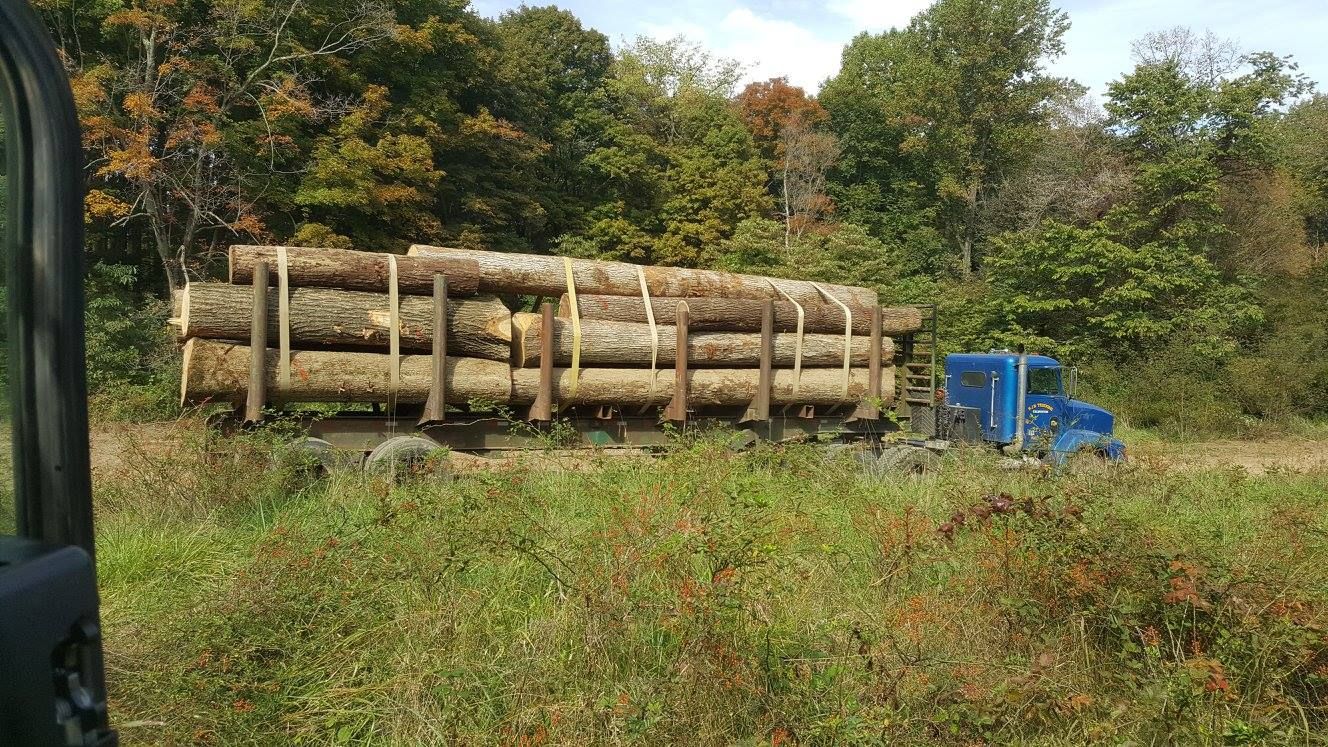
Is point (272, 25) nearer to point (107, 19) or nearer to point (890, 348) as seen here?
point (107, 19)

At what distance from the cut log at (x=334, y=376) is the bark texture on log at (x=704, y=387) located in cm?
42

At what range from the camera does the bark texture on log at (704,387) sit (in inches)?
363

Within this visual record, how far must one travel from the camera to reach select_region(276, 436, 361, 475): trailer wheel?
698 cm

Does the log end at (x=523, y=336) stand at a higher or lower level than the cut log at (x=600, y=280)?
lower

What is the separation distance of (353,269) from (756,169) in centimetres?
3112

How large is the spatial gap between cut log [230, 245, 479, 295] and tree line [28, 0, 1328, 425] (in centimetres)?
1048

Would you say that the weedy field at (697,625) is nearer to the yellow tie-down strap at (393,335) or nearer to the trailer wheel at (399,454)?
the trailer wheel at (399,454)

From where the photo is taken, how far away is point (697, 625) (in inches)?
146

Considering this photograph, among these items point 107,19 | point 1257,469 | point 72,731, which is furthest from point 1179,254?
point 72,731

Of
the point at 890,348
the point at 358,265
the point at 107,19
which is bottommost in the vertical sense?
the point at 890,348

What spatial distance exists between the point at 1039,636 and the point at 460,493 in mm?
3388

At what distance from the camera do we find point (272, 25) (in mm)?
20109

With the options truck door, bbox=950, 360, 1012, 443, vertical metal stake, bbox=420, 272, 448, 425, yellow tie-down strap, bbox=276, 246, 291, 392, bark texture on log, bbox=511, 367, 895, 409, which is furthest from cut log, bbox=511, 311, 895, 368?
truck door, bbox=950, 360, 1012, 443

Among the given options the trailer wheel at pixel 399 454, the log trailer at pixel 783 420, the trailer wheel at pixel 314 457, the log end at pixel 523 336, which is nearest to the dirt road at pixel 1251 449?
the log trailer at pixel 783 420
